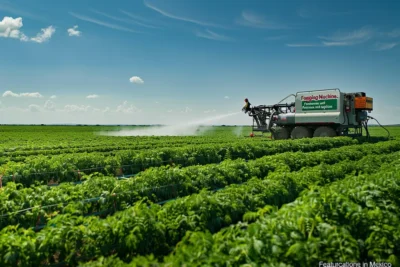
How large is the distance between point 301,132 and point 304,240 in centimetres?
2147

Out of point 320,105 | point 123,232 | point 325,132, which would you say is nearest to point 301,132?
point 325,132

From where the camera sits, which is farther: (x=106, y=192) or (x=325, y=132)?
(x=325, y=132)

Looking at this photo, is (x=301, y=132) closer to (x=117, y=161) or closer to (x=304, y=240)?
(x=117, y=161)


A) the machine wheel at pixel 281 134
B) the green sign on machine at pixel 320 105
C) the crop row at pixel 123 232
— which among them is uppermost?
the green sign on machine at pixel 320 105

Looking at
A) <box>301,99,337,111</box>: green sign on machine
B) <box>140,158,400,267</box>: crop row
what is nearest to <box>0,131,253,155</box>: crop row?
<box>301,99,337,111</box>: green sign on machine

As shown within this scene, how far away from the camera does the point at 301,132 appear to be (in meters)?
24.0

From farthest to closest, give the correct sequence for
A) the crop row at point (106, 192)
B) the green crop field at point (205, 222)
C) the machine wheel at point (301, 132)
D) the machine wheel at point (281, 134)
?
the machine wheel at point (281, 134), the machine wheel at point (301, 132), the crop row at point (106, 192), the green crop field at point (205, 222)

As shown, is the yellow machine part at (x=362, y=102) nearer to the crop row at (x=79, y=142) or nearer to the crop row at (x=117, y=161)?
the crop row at (x=79, y=142)

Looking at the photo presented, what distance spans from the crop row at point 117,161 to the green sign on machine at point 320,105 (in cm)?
655

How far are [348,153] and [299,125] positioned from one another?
1091cm

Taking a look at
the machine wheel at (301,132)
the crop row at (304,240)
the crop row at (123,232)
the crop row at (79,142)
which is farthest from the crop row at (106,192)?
the machine wheel at (301,132)

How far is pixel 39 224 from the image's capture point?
589cm

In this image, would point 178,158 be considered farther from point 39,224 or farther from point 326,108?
point 326,108

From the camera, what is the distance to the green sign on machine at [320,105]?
22.4 metres
